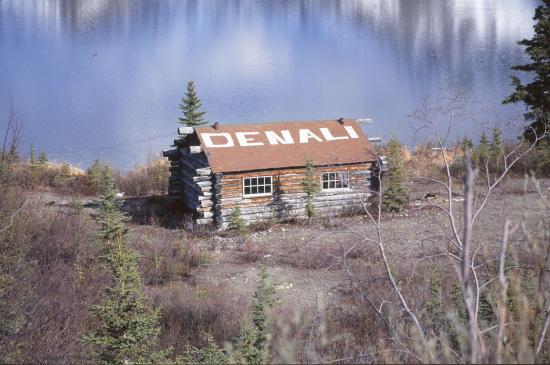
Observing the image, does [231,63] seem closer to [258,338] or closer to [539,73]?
[539,73]

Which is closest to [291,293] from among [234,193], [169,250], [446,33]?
[169,250]

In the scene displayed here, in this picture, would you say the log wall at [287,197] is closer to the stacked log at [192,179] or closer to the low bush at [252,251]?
the stacked log at [192,179]

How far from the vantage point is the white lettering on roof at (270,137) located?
1867 centimetres

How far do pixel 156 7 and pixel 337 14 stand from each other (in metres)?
19.1

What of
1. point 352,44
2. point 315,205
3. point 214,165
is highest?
point 352,44


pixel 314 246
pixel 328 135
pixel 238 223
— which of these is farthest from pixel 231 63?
pixel 314 246

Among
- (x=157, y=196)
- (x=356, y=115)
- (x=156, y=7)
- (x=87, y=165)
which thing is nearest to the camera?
(x=157, y=196)

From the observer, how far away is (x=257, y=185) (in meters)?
18.4

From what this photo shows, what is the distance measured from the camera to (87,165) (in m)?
29.9

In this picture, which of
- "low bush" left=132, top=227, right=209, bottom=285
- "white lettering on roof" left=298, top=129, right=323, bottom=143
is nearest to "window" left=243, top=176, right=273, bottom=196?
"white lettering on roof" left=298, top=129, right=323, bottom=143

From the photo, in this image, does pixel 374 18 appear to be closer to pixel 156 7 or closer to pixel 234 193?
pixel 156 7

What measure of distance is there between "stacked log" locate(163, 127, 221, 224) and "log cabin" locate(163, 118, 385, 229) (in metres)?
0.03

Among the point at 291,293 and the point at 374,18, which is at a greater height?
the point at 374,18

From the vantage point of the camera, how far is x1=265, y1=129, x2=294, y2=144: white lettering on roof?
1920cm
